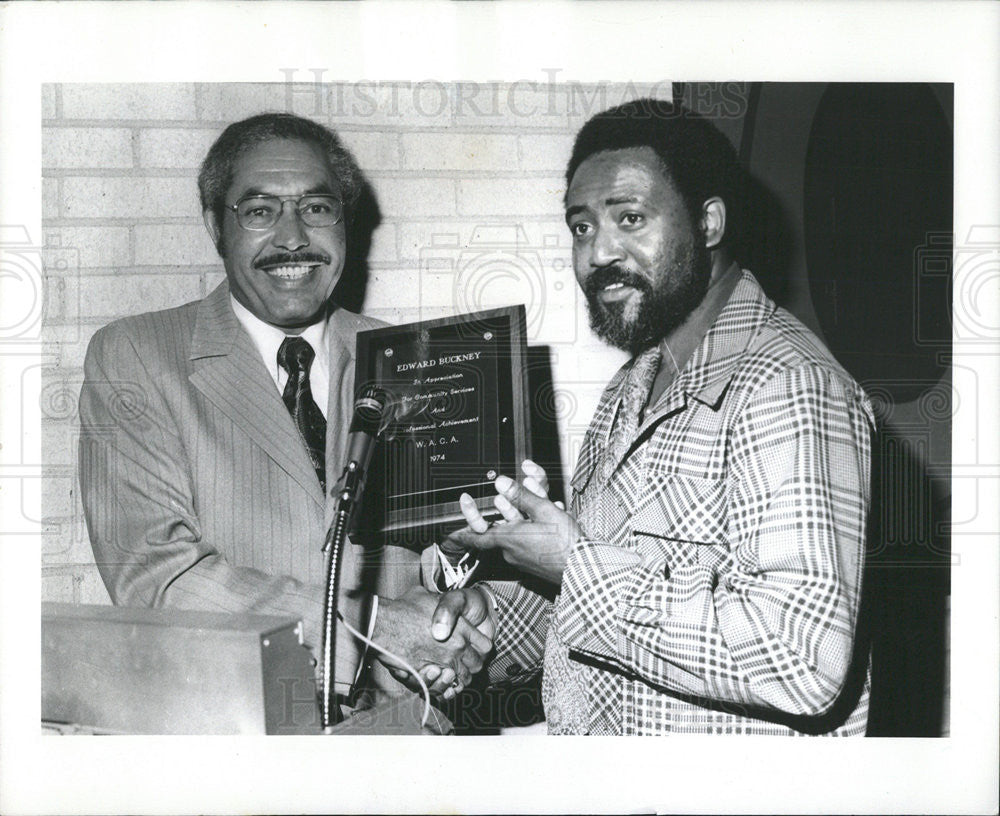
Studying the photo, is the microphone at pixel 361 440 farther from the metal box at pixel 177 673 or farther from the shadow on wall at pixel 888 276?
the shadow on wall at pixel 888 276

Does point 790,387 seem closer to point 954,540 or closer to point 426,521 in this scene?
point 954,540

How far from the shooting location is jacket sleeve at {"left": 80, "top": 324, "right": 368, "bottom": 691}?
7.41 ft

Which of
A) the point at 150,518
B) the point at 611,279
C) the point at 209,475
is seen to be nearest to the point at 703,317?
the point at 611,279

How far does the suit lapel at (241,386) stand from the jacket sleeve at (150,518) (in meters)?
0.09

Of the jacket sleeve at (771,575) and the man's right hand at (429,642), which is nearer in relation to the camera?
the jacket sleeve at (771,575)

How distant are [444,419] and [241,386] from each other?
0.48 meters

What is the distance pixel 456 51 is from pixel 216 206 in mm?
675

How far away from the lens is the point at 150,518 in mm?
2297

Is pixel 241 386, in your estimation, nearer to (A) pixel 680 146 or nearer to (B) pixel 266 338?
(B) pixel 266 338

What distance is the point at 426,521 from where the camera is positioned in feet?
7.58

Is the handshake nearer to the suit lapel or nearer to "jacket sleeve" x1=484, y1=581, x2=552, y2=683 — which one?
"jacket sleeve" x1=484, y1=581, x2=552, y2=683

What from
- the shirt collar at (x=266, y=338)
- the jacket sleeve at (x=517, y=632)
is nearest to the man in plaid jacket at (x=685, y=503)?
the jacket sleeve at (x=517, y=632)

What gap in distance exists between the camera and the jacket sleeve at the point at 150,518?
2260mm

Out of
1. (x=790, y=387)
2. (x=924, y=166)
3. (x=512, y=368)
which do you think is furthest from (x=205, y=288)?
(x=924, y=166)
